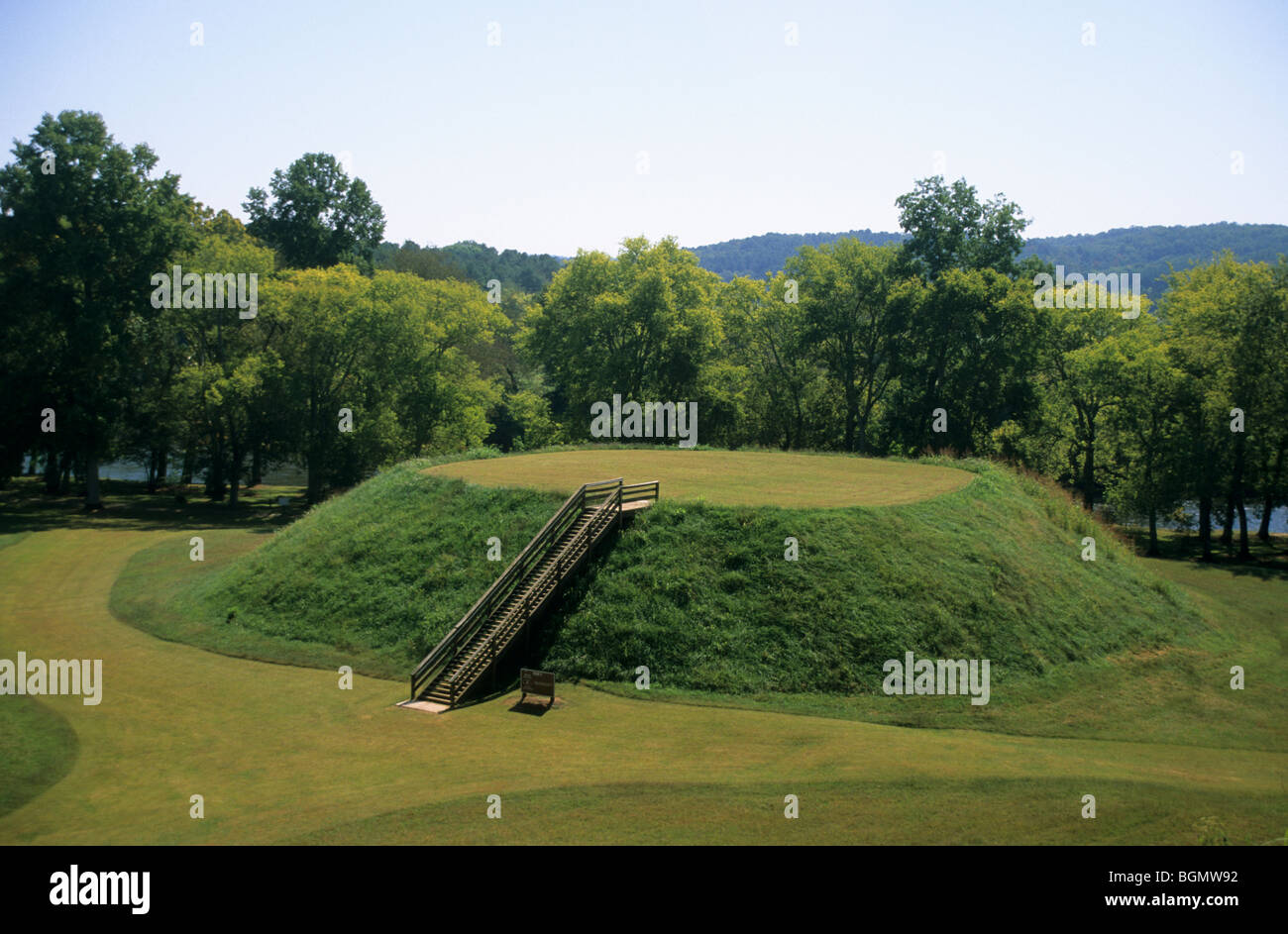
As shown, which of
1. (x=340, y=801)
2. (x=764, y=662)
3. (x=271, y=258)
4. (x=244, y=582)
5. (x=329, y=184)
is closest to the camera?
(x=340, y=801)

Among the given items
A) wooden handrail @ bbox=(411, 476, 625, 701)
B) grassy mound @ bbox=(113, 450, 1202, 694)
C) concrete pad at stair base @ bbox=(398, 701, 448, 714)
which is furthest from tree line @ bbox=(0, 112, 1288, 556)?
concrete pad at stair base @ bbox=(398, 701, 448, 714)

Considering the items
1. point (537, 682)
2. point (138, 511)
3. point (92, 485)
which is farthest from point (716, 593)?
point (92, 485)

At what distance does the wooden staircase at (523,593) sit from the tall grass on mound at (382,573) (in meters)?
1.59

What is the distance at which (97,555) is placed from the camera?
50.8 m

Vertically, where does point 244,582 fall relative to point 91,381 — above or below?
below

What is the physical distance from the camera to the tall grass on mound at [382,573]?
1298 inches

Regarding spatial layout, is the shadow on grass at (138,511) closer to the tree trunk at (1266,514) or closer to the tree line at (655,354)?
the tree line at (655,354)

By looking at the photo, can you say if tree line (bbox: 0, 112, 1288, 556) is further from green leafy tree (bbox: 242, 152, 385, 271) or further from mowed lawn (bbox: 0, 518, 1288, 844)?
mowed lawn (bbox: 0, 518, 1288, 844)

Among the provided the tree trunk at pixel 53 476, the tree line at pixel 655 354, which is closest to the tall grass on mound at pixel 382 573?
the tree line at pixel 655 354

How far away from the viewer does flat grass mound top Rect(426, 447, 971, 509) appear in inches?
1521
